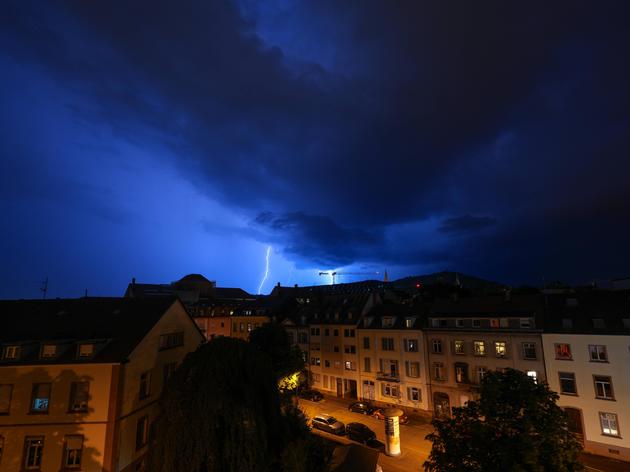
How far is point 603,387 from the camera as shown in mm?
29984

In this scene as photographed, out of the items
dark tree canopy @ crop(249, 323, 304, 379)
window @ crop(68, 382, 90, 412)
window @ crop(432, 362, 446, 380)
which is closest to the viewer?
window @ crop(68, 382, 90, 412)

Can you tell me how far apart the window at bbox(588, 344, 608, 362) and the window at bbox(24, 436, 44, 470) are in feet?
153

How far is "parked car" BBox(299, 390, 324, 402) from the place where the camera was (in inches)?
1923

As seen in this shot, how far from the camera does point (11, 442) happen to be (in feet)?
71.8

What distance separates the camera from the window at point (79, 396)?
904 inches

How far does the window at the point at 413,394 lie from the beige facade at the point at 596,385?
15190 mm

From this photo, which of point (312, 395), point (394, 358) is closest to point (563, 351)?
point (394, 358)

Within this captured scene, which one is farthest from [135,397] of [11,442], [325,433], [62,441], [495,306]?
[495,306]

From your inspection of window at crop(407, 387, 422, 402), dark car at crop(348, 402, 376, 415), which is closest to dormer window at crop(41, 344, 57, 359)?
dark car at crop(348, 402, 376, 415)

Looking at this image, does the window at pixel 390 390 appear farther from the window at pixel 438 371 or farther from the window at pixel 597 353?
the window at pixel 597 353

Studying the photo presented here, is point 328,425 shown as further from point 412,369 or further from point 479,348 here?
point 479,348

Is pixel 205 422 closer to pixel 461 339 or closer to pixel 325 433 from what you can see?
pixel 325 433

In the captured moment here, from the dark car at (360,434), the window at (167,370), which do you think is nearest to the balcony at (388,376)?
the dark car at (360,434)

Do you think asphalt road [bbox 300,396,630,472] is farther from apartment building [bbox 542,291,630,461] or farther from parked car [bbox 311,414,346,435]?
apartment building [bbox 542,291,630,461]
